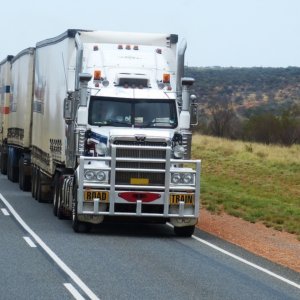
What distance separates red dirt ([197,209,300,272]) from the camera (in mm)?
18142

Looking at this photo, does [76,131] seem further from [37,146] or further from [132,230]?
[37,146]

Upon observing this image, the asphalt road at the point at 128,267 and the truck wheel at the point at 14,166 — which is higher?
the asphalt road at the point at 128,267

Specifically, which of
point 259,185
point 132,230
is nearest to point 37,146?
point 132,230

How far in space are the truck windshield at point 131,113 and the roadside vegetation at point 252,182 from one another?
4.55 m

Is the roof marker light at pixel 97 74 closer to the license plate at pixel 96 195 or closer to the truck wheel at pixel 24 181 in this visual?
the license plate at pixel 96 195

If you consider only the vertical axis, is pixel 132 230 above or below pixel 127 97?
below

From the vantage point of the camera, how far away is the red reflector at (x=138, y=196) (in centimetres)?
1950

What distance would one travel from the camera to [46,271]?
14227 mm

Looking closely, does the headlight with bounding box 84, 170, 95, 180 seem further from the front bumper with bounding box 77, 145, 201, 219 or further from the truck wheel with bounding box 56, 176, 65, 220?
the truck wheel with bounding box 56, 176, 65, 220

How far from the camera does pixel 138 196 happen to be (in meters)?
19.6

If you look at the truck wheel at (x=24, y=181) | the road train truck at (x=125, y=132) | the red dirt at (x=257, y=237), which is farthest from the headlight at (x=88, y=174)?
the truck wheel at (x=24, y=181)

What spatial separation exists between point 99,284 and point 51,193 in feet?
50.5

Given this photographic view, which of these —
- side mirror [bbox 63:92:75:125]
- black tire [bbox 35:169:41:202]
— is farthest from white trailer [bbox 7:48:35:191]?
side mirror [bbox 63:92:75:125]

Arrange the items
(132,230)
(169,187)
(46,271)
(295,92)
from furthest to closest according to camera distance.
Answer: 1. (295,92)
2. (132,230)
3. (169,187)
4. (46,271)
